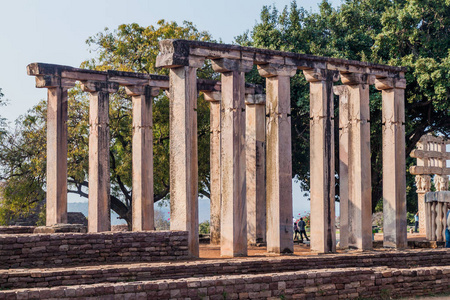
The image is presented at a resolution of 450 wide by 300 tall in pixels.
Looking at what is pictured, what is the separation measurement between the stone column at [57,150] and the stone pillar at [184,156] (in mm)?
5012

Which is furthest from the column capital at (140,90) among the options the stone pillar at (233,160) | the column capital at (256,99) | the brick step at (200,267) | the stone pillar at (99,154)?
the brick step at (200,267)

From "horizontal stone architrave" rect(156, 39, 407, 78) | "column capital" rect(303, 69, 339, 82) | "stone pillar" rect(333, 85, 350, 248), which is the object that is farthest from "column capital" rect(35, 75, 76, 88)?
"stone pillar" rect(333, 85, 350, 248)

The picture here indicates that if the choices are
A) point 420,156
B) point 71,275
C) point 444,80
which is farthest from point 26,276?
point 420,156

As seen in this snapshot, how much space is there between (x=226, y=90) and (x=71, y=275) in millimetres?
7100

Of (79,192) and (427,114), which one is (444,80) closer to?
(427,114)

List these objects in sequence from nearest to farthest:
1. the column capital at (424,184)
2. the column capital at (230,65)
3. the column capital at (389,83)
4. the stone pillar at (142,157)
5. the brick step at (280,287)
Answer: the brick step at (280,287)
the column capital at (230,65)
the column capital at (389,83)
the stone pillar at (142,157)
the column capital at (424,184)

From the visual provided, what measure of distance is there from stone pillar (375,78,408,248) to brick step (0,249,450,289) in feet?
6.64

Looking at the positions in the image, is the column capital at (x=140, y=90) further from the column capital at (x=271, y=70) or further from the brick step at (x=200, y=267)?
the brick step at (x=200, y=267)

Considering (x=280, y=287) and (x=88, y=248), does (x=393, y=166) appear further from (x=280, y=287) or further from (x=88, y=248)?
(x=88, y=248)

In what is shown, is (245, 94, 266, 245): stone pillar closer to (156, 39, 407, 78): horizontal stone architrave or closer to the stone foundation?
(156, 39, 407, 78): horizontal stone architrave

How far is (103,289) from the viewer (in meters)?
11.4

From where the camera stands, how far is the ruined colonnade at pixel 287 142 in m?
17.5

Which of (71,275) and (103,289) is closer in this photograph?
(103,289)

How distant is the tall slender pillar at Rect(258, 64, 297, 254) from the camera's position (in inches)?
729
